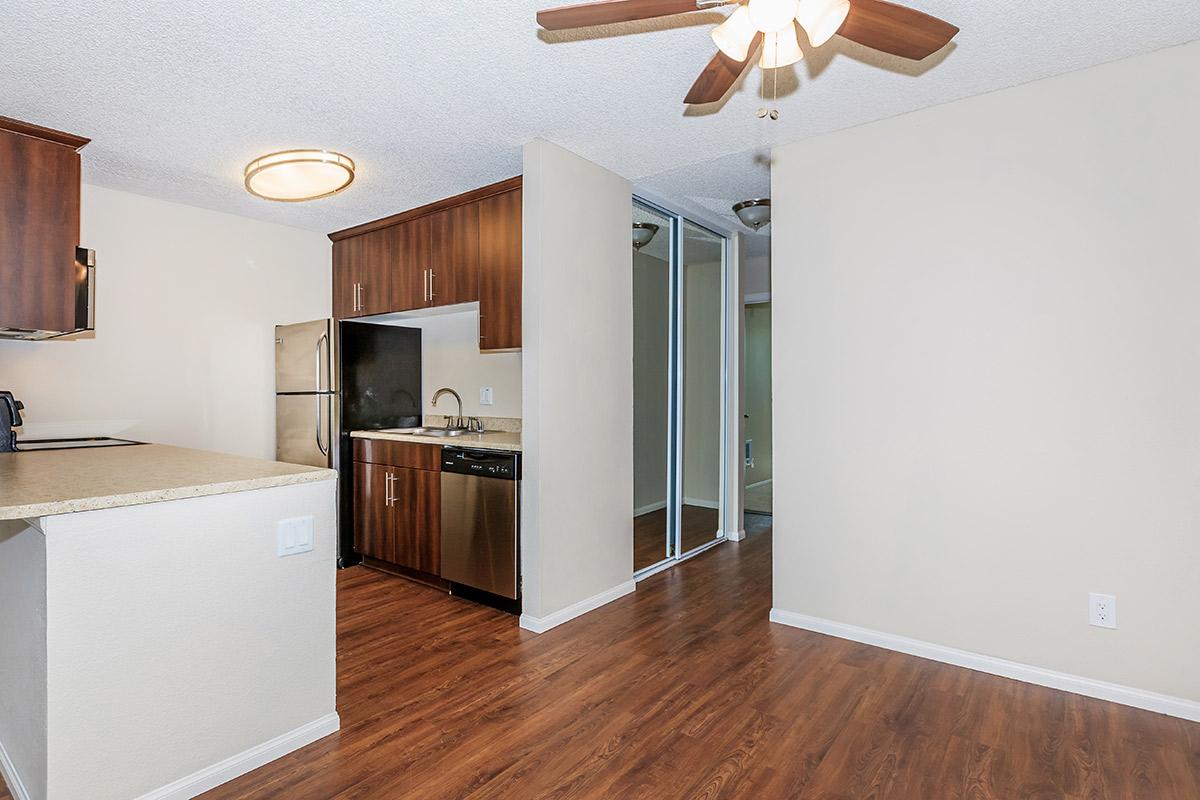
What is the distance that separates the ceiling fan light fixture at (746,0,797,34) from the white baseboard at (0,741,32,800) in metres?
2.87

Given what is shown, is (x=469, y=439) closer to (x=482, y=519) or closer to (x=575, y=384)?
(x=482, y=519)

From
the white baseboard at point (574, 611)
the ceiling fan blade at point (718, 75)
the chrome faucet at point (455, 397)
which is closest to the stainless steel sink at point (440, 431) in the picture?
the chrome faucet at point (455, 397)

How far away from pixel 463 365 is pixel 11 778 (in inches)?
120

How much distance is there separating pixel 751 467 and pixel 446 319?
12.9 feet

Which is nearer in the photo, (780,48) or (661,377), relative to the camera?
(780,48)

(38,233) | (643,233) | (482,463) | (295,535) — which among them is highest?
(643,233)

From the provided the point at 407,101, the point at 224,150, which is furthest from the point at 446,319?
the point at 407,101

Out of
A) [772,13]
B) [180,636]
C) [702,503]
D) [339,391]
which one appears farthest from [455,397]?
[772,13]

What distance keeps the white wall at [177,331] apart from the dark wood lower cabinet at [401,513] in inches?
37.8

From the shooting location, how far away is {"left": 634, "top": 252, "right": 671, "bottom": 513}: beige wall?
165 inches

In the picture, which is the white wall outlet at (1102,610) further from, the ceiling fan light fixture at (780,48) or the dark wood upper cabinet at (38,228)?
the dark wood upper cabinet at (38,228)

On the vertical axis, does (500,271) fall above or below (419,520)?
above

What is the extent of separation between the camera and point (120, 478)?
1955 millimetres

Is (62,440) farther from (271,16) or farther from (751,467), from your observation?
(751,467)
